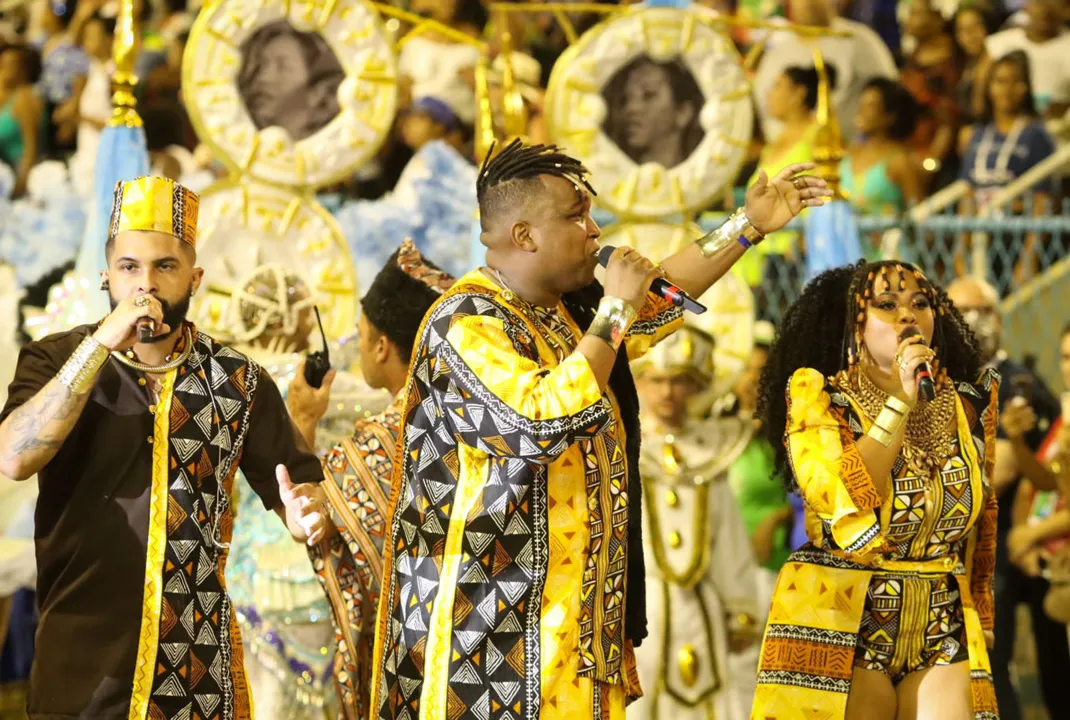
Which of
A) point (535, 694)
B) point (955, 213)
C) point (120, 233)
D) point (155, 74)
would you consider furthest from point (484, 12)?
point (535, 694)

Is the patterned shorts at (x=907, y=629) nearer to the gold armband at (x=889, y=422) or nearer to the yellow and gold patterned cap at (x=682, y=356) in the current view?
the gold armband at (x=889, y=422)

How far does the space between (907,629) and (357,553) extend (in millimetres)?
1484

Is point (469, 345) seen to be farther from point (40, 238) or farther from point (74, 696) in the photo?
point (40, 238)

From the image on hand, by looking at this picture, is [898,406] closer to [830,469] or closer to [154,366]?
[830,469]

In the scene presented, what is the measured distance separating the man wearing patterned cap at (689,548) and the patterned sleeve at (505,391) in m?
2.82

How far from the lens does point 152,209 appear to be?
3.74 metres

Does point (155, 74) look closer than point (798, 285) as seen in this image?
No

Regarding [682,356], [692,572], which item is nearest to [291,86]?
[682,356]

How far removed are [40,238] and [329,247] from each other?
1849 millimetres

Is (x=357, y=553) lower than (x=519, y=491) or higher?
higher

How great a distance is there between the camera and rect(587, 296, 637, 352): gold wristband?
11.1ft

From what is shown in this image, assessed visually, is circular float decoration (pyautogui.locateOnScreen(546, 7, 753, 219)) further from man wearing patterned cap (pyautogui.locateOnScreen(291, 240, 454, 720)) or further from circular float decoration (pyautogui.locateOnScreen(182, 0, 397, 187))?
man wearing patterned cap (pyautogui.locateOnScreen(291, 240, 454, 720))

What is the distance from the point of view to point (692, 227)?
661cm

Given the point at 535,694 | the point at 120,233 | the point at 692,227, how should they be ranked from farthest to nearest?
1. the point at 692,227
2. the point at 120,233
3. the point at 535,694
